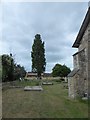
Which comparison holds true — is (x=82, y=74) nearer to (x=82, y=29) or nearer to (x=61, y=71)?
(x=82, y=29)

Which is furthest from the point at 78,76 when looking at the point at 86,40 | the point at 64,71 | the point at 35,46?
the point at 64,71

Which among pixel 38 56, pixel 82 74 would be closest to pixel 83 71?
pixel 82 74

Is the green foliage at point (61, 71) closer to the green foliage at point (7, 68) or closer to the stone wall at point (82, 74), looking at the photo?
the green foliage at point (7, 68)

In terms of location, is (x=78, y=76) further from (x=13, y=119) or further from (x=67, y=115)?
(x=13, y=119)

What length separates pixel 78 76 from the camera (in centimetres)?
1988

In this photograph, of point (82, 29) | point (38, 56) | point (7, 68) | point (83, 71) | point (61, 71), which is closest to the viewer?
point (83, 71)

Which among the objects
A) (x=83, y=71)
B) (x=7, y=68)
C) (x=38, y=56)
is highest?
(x=38, y=56)

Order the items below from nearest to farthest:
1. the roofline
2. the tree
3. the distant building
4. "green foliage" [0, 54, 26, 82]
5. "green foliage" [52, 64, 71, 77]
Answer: the roofline < the distant building < "green foliage" [0, 54, 26, 82] < the tree < "green foliage" [52, 64, 71, 77]

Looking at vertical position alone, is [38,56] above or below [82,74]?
above

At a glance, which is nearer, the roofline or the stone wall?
the roofline

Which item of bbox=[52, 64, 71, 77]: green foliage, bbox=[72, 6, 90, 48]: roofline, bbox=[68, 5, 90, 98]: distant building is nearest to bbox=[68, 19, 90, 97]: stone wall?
bbox=[68, 5, 90, 98]: distant building

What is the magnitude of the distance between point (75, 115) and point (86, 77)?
802cm

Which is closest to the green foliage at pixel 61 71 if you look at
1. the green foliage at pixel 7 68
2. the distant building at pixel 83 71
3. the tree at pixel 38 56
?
the tree at pixel 38 56

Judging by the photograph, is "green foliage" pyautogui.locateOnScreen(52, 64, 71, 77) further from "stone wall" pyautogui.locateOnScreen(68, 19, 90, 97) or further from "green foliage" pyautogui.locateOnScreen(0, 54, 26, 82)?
"stone wall" pyautogui.locateOnScreen(68, 19, 90, 97)
